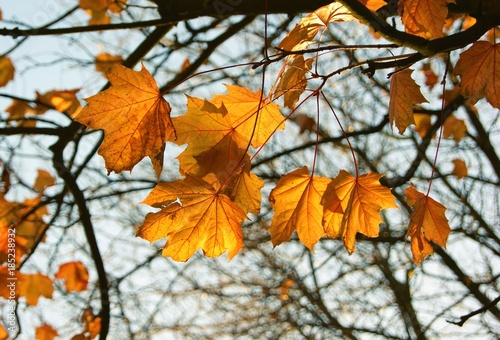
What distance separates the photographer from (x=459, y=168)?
429 cm

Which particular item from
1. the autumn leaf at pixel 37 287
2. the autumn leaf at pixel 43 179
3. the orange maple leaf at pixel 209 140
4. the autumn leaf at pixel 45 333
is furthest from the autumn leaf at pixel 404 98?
the autumn leaf at pixel 45 333

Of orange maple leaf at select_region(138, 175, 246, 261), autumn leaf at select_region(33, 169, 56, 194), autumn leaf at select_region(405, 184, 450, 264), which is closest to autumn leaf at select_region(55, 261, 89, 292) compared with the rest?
autumn leaf at select_region(33, 169, 56, 194)

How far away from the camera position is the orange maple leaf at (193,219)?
1.31 metres

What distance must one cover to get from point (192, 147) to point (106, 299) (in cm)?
151

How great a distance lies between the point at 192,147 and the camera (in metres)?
1.37

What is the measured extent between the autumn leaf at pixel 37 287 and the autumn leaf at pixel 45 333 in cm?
53

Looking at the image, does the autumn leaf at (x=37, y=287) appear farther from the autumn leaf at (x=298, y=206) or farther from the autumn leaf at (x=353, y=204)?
the autumn leaf at (x=353, y=204)

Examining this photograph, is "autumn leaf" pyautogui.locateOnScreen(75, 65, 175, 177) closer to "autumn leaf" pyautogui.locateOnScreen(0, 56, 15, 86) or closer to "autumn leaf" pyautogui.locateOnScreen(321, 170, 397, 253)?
"autumn leaf" pyautogui.locateOnScreen(321, 170, 397, 253)

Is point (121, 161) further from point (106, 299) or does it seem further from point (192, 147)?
point (106, 299)

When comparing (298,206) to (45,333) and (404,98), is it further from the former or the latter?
(45,333)

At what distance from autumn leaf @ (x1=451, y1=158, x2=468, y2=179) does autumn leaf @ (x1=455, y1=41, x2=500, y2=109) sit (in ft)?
9.32

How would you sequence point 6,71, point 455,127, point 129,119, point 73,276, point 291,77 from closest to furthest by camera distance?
point 129,119, point 291,77, point 6,71, point 73,276, point 455,127

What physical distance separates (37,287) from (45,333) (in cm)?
59

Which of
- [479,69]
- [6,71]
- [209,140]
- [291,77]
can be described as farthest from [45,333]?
[479,69]
